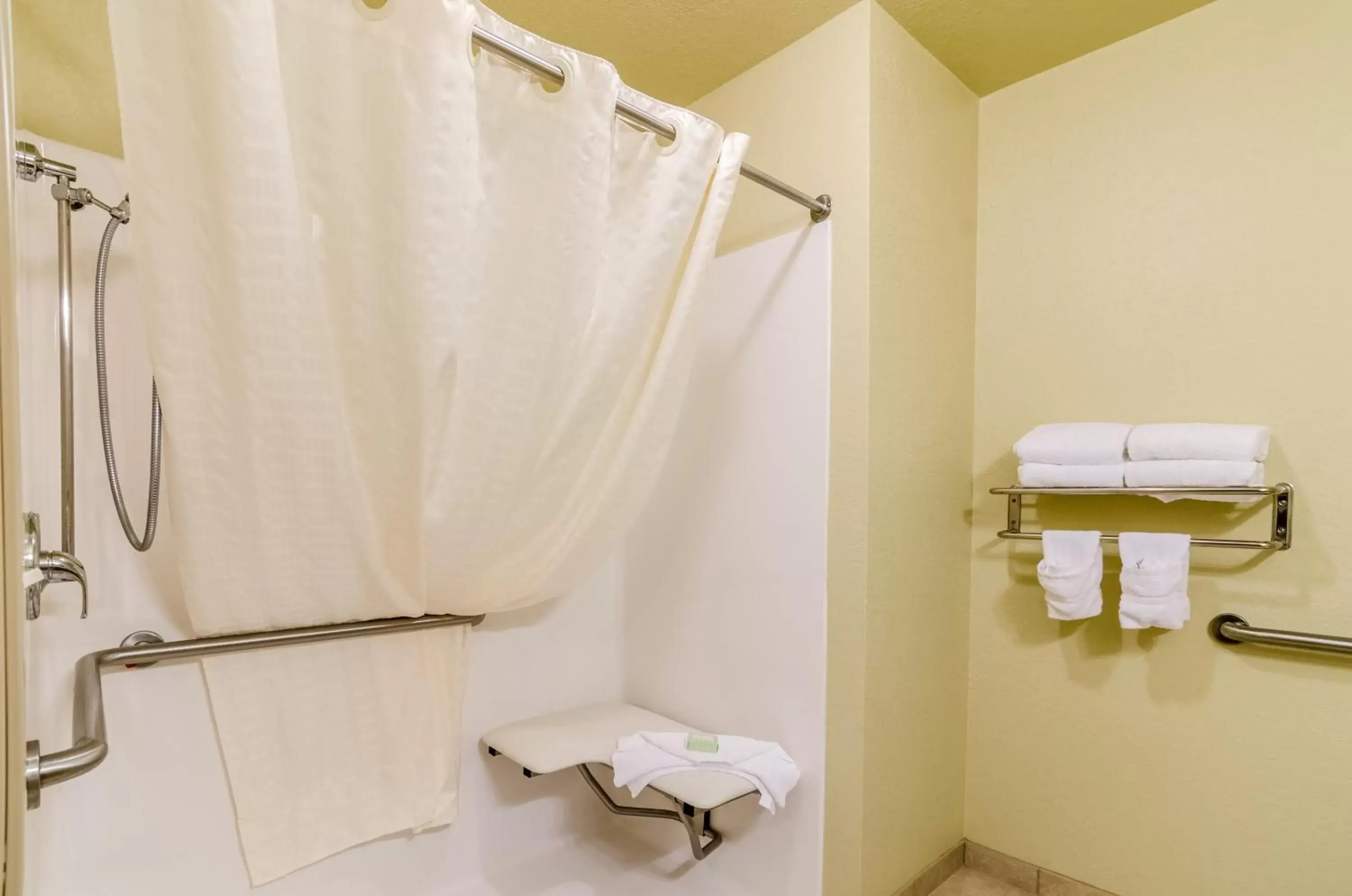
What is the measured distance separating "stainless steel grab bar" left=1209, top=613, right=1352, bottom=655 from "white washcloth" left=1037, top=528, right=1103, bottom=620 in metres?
0.22

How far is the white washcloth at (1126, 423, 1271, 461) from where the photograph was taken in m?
1.25

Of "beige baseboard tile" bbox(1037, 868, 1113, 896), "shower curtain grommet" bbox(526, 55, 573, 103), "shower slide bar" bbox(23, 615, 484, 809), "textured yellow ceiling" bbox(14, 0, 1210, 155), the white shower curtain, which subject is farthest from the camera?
"beige baseboard tile" bbox(1037, 868, 1113, 896)

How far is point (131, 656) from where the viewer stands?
3.80 ft

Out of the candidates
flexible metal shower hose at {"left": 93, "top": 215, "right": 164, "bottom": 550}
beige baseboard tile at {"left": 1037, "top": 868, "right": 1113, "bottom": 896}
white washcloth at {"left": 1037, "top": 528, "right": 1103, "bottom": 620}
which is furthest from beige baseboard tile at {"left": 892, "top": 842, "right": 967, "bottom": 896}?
flexible metal shower hose at {"left": 93, "top": 215, "right": 164, "bottom": 550}

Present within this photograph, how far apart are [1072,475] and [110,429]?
1823 mm

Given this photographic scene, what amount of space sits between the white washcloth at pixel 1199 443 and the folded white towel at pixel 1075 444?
0.09 ft

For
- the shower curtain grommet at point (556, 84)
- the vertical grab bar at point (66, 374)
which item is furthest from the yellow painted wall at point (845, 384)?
the vertical grab bar at point (66, 374)

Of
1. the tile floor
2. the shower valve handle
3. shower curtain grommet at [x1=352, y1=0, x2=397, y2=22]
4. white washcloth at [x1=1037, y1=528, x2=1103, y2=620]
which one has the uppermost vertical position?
shower curtain grommet at [x1=352, y1=0, x2=397, y2=22]

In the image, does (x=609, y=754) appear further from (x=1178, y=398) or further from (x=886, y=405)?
(x=1178, y=398)

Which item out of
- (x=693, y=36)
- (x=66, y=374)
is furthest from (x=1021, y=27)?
(x=66, y=374)

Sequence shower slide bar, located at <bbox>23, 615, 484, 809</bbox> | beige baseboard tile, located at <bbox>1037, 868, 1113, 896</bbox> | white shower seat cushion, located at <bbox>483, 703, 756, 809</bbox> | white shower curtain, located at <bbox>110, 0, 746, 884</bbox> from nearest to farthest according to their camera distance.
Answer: shower slide bar, located at <bbox>23, 615, 484, 809</bbox>
white shower curtain, located at <bbox>110, 0, 746, 884</bbox>
white shower seat cushion, located at <bbox>483, 703, 756, 809</bbox>
beige baseboard tile, located at <bbox>1037, 868, 1113, 896</bbox>

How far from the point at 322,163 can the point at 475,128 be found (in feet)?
0.69

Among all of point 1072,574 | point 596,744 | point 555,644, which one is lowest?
point 596,744

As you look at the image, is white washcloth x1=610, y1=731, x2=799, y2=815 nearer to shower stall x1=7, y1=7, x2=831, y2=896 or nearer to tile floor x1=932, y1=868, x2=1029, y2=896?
shower stall x1=7, y1=7, x2=831, y2=896
